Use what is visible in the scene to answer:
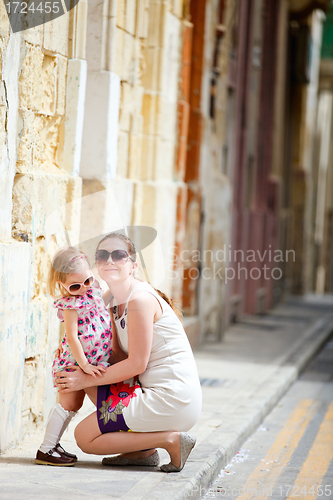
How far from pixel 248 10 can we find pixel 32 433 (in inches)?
379

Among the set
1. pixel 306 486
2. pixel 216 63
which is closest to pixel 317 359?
pixel 216 63

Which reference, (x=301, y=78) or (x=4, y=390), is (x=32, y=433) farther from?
(x=301, y=78)

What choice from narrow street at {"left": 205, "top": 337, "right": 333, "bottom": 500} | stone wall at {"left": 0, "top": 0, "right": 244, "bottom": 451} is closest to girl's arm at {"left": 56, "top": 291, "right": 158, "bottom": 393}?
stone wall at {"left": 0, "top": 0, "right": 244, "bottom": 451}

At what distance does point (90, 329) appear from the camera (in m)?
4.26

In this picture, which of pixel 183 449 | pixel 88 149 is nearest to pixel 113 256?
pixel 183 449

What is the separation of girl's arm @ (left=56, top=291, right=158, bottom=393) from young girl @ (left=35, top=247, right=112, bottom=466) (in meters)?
0.06

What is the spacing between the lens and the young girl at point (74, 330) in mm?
4180

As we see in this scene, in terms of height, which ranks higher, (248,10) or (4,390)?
(248,10)

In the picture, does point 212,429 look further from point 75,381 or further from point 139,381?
point 75,381

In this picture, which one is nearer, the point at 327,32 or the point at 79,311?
the point at 79,311

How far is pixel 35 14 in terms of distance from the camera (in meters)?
4.80

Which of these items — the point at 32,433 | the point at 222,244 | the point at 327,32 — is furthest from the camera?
the point at 327,32

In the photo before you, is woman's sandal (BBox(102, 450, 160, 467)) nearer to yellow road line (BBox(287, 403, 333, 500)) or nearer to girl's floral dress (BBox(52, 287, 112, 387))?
girl's floral dress (BBox(52, 287, 112, 387))

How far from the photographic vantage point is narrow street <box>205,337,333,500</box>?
4594 millimetres
